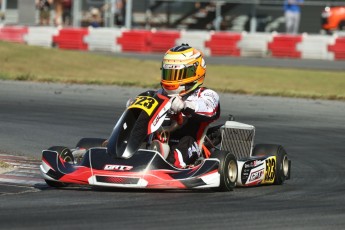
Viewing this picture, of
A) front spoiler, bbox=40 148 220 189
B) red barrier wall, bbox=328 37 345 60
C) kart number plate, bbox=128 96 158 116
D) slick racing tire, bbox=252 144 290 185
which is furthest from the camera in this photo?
red barrier wall, bbox=328 37 345 60

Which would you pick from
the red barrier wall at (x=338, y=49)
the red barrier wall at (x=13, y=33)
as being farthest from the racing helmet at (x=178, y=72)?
the red barrier wall at (x=13, y=33)

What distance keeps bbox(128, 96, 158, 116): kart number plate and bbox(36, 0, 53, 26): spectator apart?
26521 millimetres

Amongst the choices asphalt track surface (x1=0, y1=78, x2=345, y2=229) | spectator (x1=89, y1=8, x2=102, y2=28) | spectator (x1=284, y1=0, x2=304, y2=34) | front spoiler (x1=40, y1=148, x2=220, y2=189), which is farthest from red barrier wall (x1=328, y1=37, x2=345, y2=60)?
front spoiler (x1=40, y1=148, x2=220, y2=189)

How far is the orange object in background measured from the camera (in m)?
29.4

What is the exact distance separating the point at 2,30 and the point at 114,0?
5120mm

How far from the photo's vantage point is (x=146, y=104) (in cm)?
800

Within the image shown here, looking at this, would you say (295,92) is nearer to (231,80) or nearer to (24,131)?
(231,80)

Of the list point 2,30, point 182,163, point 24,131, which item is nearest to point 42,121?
point 24,131

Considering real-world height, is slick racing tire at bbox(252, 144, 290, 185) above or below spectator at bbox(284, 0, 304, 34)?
above

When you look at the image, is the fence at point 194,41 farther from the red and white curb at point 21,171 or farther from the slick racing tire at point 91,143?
the slick racing tire at point 91,143

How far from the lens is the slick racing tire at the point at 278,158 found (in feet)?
28.9

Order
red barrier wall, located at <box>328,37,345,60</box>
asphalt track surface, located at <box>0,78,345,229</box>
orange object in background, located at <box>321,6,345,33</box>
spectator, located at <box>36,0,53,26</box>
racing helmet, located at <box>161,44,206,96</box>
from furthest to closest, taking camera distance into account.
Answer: spectator, located at <box>36,0,53,26</box>
orange object in background, located at <box>321,6,345,33</box>
red barrier wall, located at <box>328,37,345,60</box>
racing helmet, located at <box>161,44,206,96</box>
asphalt track surface, located at <box>0,78,345,229</box>

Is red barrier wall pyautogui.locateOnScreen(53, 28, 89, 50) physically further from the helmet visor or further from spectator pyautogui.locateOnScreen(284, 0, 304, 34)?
the helmet visor

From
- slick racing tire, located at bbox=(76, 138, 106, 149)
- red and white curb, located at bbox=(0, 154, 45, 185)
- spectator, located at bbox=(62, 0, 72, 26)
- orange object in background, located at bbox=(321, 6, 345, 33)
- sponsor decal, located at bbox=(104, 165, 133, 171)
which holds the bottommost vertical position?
spectator, located at bbox=(62, 0, 72, 26)
